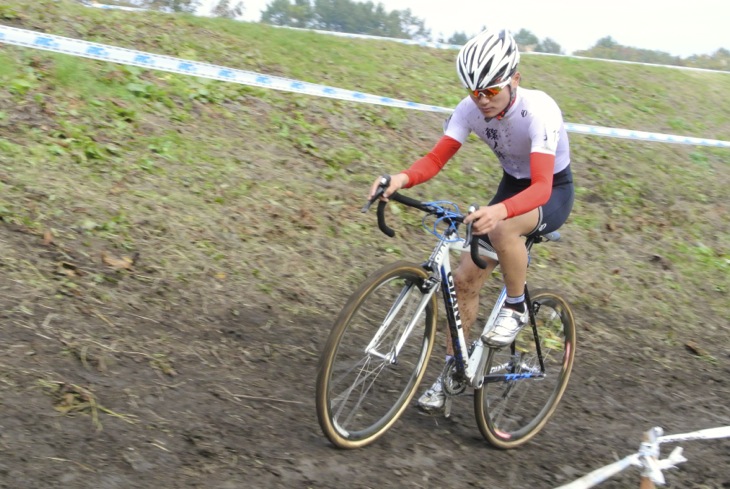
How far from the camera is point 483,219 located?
408 centimetres

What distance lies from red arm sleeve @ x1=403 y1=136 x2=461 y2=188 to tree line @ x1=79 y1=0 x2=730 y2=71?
7.55 metres

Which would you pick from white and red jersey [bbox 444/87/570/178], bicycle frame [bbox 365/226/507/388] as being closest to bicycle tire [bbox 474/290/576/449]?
bicycle frame [bbox 365/226/507/388]

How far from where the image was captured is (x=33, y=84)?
7.73 metres

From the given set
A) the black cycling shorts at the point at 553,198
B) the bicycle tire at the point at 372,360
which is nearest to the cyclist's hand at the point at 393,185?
the bicycle tire at the point at 372,360

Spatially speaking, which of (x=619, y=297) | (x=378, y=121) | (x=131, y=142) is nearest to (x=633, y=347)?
(x=619, y=297)

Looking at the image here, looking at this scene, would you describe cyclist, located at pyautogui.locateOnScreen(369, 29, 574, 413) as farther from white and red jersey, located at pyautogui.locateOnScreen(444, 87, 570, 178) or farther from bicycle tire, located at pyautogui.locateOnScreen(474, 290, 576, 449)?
bicycle tire, located at pyautogui.locateOnScreen(474, 290, 576, 449)

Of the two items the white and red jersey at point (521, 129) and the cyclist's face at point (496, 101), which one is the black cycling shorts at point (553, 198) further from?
the cyclist's face at point (496, 101)

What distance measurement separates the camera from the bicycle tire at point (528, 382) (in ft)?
16.5

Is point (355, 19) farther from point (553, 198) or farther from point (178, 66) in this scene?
point (553, 198)

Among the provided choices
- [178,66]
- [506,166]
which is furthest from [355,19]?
[506,166]

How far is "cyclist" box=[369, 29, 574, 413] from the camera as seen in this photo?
434cm

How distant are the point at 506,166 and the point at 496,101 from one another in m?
0.63

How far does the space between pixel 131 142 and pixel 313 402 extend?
375cm

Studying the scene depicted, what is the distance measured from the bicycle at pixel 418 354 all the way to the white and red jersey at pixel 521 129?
48cm
